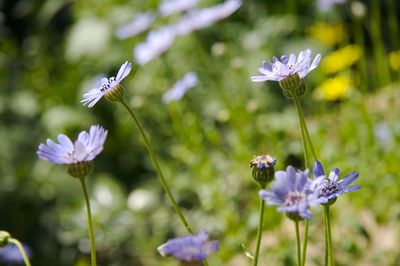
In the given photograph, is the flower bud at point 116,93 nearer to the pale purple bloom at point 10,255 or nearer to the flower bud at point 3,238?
the flower bud at point 3,238

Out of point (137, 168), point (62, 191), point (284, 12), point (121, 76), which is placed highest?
point (284, 12)

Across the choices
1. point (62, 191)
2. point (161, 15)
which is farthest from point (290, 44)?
point (62, 191)

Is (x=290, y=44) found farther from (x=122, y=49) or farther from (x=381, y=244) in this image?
(x=381, y=244)

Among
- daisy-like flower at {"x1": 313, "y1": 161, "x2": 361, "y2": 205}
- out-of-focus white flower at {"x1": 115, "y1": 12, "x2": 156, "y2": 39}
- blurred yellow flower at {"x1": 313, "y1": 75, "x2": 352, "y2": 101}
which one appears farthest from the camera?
out-of-focus white flower at {"x1": 115, "y1": 12, "x2": 156, "y2": 39}

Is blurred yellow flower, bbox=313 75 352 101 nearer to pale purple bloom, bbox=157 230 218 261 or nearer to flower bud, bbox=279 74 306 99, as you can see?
flower bud, bbox=279 74 306 99

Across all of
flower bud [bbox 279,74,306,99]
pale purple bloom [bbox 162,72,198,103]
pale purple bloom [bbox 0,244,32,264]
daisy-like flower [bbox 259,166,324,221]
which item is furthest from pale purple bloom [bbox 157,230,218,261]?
pale purple bloom [bbox 162,72,198,103]

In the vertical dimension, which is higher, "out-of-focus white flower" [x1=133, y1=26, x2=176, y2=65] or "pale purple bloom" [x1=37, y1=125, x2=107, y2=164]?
"out-of-focus white flower" [x1=133, y1=26, x2=176, y2=65]
